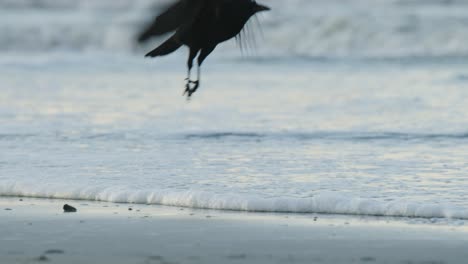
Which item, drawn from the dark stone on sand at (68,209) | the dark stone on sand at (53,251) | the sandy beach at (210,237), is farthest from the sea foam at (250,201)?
the dark stone on sand at (53,251)

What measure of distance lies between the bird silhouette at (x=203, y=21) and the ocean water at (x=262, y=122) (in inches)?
4.5

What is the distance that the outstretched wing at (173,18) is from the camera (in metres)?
5.45

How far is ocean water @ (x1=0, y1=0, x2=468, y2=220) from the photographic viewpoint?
666 cm

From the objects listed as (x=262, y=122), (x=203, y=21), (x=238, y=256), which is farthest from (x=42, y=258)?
(x=262, y=122)

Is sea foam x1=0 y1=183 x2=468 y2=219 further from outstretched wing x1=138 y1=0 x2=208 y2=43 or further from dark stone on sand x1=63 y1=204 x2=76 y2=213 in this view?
outstretched wing x1=138 y1=0 x2=208 y2=43

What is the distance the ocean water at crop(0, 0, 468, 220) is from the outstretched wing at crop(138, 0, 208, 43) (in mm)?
94

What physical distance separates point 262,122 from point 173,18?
506cm

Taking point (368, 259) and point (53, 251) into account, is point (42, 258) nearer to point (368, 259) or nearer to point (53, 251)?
point (53, 251)

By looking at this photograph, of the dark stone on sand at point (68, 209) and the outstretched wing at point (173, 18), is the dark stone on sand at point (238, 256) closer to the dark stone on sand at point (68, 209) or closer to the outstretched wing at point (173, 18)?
the outstretched wing at point (173, 18)

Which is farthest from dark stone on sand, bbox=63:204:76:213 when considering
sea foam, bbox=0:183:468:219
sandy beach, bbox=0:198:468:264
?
sea foam, bbox=0:183:468:219

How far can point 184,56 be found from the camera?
19484 mm

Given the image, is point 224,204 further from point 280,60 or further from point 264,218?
point 280,60

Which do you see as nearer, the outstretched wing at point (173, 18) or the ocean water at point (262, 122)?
the outstretched wing at point (173, 18)

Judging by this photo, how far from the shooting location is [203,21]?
544cm
